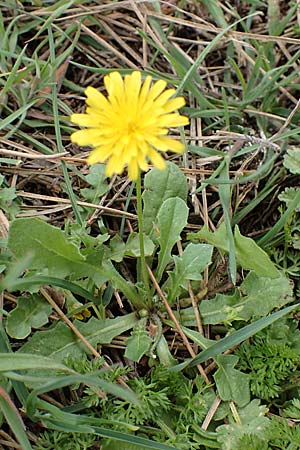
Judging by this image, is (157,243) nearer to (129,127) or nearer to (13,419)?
(129,127)

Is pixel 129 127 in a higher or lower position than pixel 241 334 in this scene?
higher

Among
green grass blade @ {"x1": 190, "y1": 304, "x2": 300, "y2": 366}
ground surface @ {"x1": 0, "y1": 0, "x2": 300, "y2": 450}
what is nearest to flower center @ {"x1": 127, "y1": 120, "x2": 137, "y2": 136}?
ground surface @ {"x1": 0, "y1": 0, "x2": 300, "y2": 450}

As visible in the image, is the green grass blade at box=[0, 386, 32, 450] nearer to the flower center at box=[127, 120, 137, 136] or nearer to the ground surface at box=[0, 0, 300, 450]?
the ground surface at box=[0, 0, 300, 450]

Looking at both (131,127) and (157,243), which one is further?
(157,243)

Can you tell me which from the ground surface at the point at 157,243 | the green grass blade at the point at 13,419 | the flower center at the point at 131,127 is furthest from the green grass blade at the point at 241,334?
the flower center at the point at 131,127

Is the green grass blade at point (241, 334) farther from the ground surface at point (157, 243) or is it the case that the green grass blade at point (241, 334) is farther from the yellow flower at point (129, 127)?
the yellow flower at point (129, 127)

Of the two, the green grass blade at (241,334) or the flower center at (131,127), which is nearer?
the flower center at (131,127)

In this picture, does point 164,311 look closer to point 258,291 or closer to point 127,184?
point 258,291

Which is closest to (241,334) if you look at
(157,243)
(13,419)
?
(157,243)

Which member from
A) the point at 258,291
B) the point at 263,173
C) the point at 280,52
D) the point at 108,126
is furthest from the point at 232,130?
the point at 108,126
